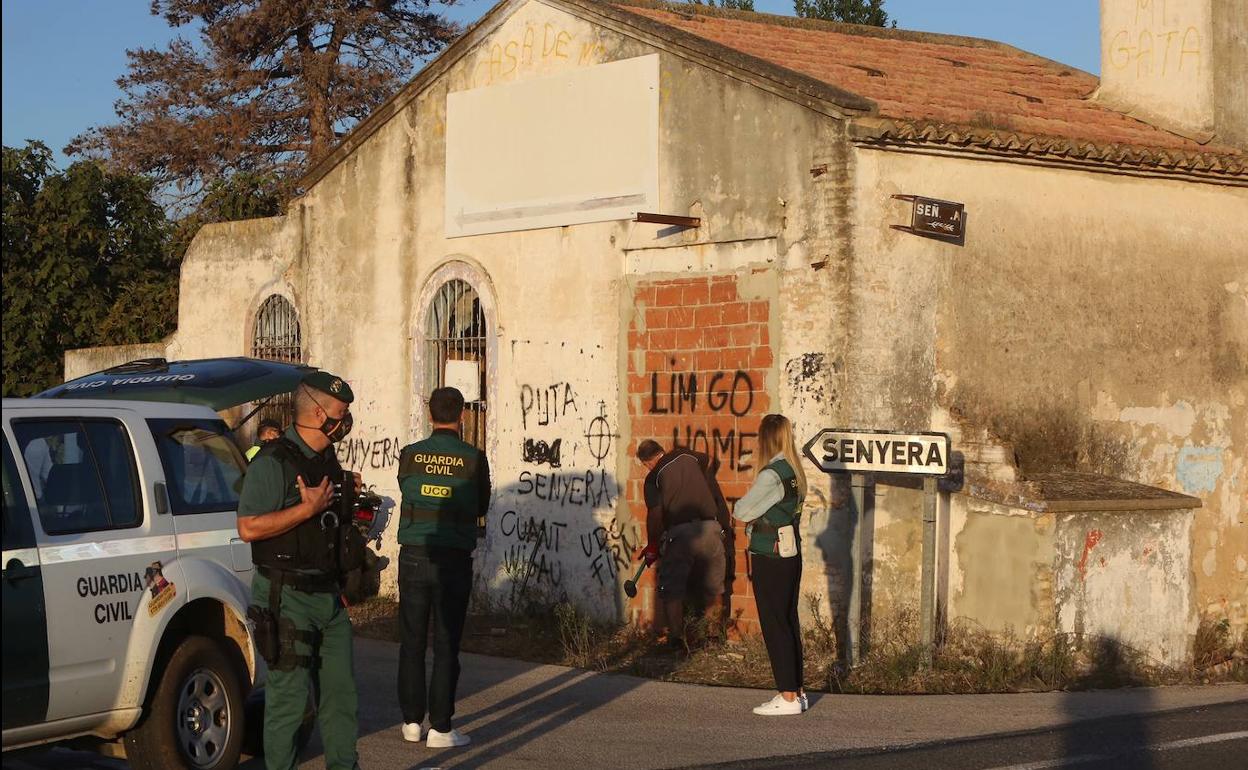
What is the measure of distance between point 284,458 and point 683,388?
7.04m

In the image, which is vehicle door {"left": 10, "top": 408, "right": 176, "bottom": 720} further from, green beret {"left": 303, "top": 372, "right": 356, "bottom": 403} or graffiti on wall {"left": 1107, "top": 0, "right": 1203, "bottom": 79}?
graffiti on wall {"left": 1107, "top": 0, "right": 1203, "bottom": 79}

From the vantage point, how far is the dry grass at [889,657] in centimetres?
1100

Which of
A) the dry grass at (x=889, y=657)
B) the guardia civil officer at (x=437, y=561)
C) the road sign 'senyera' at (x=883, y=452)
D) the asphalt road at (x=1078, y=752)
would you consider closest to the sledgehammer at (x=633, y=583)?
the dry grass at (x=889, y=657)

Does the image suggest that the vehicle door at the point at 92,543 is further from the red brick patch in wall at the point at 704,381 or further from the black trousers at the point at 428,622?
the red brick patch in wall at the point at 704,381

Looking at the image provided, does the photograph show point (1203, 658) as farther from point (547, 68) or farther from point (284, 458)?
point (284, 458)

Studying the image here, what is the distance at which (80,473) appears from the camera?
290 inches

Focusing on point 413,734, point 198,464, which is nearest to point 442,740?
point 413,734

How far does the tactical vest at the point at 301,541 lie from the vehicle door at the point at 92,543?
37.3 inches

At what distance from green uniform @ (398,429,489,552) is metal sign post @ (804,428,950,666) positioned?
3.18 m

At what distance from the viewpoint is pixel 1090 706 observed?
9953 mm

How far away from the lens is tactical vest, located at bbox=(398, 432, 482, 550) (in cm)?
872

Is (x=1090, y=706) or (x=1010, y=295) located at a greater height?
(x=1010, y=295)

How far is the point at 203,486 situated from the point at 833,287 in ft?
19.1

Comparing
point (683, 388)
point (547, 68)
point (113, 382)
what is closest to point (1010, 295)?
point (683, 388)
